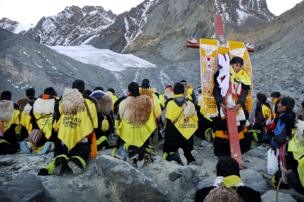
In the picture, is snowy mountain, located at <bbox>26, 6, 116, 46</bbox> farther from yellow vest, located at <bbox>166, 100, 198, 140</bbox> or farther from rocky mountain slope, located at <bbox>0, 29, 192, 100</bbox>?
yellow vest, located at <bbox>166, 100, 198, 140</bbox>

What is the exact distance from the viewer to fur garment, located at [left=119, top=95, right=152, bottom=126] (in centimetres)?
→ 570

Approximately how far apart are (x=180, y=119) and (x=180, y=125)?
0.09 metres

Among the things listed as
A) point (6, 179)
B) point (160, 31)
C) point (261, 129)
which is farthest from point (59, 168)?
point (160, 31)

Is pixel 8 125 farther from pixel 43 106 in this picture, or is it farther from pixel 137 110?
pixel 137 110

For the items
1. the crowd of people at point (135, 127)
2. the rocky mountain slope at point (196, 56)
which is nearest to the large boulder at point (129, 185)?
the crowd of people at point (135, 127)

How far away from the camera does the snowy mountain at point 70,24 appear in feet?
343

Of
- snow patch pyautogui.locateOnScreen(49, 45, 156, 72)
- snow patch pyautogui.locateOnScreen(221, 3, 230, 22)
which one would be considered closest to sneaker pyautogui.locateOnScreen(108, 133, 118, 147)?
snow patch pyautogui.locateOnScreen(49, 45, 156, 72)

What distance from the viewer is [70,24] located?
369 ft

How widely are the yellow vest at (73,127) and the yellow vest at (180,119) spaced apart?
1342 millimetres

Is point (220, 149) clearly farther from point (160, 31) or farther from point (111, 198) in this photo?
point (160, 31)

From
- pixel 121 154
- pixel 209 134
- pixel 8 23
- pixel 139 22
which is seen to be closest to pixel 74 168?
pixel 121 154

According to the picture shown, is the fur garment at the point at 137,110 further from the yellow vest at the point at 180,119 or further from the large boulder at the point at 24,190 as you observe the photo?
the large boulder at the point at 24,190

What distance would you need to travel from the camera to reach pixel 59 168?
16.5 ft

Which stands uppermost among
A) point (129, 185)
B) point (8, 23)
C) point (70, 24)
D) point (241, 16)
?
point (8, 23)
